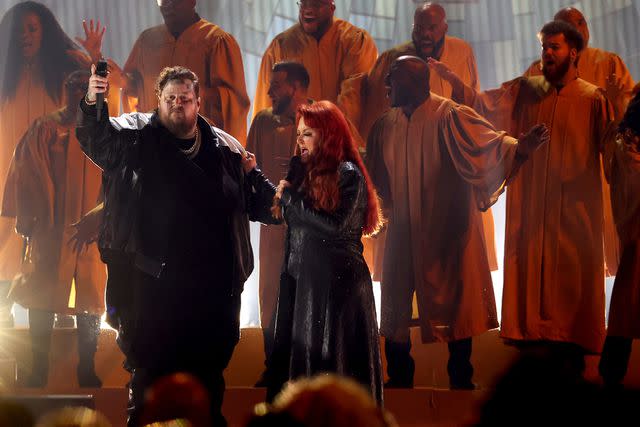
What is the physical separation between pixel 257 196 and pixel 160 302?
0.69 m

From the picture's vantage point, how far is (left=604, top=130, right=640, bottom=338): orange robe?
5289 mm

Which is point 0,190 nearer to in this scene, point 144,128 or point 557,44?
point 144,128

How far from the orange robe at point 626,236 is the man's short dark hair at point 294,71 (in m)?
2.01

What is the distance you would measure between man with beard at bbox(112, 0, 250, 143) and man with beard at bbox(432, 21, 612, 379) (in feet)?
6.11

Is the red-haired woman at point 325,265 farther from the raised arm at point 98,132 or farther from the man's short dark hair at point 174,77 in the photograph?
the raised arm at point 98,132

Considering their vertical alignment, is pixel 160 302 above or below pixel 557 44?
below

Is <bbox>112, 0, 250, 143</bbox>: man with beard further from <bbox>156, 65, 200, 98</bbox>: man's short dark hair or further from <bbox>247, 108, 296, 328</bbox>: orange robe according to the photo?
<bbox>156, 65, 200, 98</bbox>: man's short dark hair

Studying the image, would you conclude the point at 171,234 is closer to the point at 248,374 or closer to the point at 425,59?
the point at 248,374

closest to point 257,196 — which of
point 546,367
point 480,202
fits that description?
point 480,202

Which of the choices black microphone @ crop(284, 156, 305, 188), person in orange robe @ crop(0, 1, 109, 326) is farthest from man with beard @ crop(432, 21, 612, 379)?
person in orange robe @ crop(0, 1, 109, 326)

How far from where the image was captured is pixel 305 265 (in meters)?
3.74

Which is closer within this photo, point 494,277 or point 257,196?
point 257,196

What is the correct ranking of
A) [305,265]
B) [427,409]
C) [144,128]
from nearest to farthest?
[305,265] → [144,128] → [427,409]

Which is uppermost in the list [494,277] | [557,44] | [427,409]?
[557,44]
